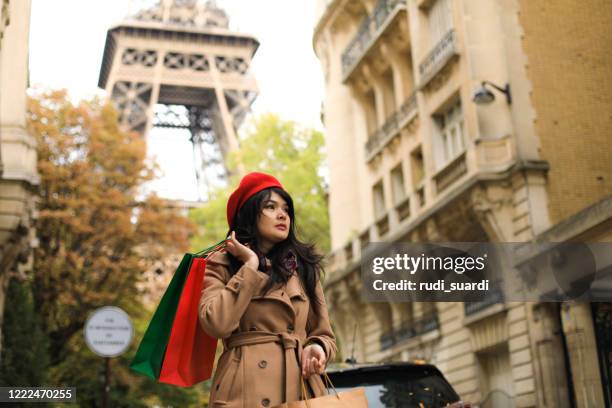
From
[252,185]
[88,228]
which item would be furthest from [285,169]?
[252,185]

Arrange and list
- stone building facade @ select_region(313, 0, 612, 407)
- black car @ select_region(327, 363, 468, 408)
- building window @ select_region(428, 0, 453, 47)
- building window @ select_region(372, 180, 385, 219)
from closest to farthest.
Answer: black car @ select_region(327, 363, 468, 408) → stone building facade @ select_region(313, 0, 612, 407) → building window @ select_region(428, 0, 453, 47) → building window @ select_region(372, 180, 385, 219)

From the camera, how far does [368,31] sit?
26.8 metres

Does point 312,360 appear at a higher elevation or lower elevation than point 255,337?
lower

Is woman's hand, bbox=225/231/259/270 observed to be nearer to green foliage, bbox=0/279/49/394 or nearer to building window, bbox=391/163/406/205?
green foliage, bbox=0/279/49/394

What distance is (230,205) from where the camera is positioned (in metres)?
3.69

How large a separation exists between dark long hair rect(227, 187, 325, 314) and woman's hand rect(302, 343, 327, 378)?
300 mm

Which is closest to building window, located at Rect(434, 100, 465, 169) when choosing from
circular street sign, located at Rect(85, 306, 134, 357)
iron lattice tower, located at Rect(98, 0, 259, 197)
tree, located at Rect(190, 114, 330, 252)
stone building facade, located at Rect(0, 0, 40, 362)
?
stone building facade, located at Rect(0, 0, 40, 362)

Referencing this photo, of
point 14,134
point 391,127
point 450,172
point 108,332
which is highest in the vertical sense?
point 391,127

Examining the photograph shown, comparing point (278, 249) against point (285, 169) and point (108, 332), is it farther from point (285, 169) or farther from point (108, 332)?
point (285, 169)

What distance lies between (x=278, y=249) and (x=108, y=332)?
7711 millimetres

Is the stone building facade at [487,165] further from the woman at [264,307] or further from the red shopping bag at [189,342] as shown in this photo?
the red shopping bag at [189,342]

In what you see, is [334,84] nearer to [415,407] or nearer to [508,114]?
[508,114]

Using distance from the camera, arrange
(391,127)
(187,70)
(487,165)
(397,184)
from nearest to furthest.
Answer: (487,165) < (391,127) < (397,184) < (187,70)

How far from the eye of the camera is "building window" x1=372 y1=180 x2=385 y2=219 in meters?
26.6
